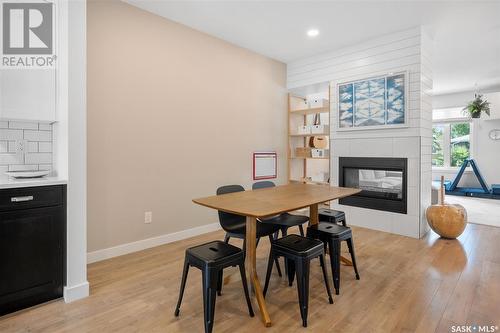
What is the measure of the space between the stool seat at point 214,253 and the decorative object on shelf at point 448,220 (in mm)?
3116

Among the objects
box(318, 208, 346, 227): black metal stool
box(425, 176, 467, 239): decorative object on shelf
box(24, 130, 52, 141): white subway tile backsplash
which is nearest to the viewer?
box(24, 130, 52, 141): white subway tile backsplash

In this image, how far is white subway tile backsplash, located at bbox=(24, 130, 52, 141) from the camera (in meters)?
2.42

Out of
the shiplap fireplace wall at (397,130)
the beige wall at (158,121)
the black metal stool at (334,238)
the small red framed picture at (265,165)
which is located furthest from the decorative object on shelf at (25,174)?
the shiplap fireplace wall at (397,130)

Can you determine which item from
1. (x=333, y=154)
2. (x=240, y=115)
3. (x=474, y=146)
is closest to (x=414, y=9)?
(x=333, y=154)

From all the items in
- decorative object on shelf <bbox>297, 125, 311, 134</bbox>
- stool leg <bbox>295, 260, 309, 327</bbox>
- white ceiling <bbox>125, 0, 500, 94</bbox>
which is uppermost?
white ceiling <bbox>125, 0, 500, 94</bbox>

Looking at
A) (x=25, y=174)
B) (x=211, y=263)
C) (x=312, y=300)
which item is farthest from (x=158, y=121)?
(x=312, y=300)

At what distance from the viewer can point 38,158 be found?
2.46 metres

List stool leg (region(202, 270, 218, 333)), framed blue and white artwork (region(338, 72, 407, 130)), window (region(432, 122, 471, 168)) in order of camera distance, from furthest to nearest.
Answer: window (region(432, 122, 471, 168))
framed blue and white artwork (region(338, 72, 407, 130))
stool leg (region(202, 270, 218, 333))

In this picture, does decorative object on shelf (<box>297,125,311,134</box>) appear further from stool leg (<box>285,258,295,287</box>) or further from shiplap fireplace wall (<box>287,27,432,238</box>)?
stool leg (<box>285,258,295,287</box>)

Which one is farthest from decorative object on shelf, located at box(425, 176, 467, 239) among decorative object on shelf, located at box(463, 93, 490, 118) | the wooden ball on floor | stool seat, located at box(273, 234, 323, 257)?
decorative object on shelf, located at box(463, 93, 490, 118)

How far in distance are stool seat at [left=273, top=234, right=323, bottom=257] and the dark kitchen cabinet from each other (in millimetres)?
1666

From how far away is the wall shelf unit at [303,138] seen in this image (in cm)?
514

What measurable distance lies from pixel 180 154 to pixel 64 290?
194 centimetres

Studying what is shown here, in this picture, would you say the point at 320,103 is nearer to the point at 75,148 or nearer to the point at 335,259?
the point at 335,259
